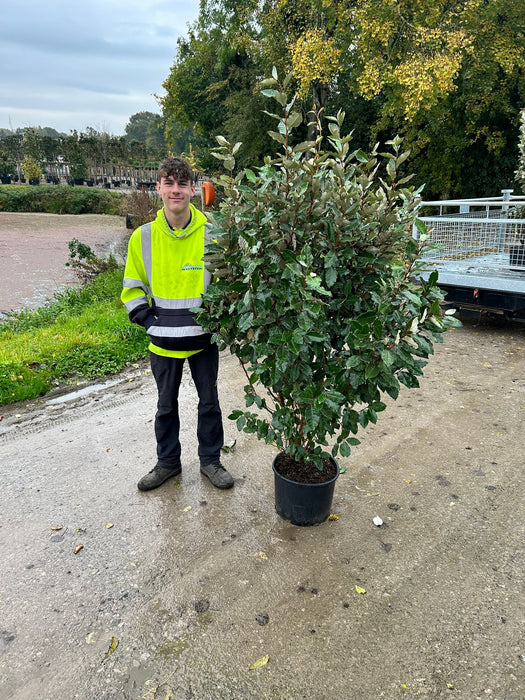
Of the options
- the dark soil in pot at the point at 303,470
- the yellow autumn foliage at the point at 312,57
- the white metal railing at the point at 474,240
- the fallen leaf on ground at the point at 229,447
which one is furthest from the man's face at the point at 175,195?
the yellow autumn foliage at the point at 312,57

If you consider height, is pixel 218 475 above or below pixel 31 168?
below

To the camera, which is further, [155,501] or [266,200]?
[155,501]

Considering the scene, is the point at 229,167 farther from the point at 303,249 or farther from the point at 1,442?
the point at 1,442

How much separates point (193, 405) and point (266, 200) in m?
2.82

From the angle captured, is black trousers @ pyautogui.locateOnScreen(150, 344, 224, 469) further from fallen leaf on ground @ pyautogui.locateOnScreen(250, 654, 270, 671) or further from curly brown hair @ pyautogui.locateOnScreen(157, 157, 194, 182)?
fallen leaf on ground @ pyautogui.locateOnScreen(250, 654, 270, 671)

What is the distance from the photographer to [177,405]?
3406mm

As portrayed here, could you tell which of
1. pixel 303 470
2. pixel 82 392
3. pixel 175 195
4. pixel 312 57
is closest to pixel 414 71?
pixel 312 57

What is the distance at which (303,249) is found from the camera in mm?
2242

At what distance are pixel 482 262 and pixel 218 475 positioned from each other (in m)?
5.05

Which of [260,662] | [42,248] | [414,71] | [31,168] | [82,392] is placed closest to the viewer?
[260,662]

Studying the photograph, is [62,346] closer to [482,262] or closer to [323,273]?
[323,273]

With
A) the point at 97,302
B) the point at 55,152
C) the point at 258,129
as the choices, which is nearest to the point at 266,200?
the point at 97,302

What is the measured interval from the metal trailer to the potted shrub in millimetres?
3550

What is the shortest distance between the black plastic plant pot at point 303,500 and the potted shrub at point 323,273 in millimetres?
461
